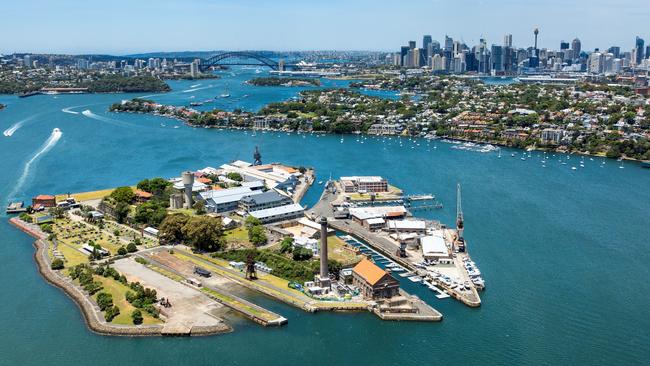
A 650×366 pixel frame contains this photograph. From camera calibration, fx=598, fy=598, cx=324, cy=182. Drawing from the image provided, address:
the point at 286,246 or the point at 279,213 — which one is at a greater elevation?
the point at 279,213

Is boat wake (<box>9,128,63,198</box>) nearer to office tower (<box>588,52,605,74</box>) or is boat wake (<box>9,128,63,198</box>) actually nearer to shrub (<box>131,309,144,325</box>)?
shrub (<box>131,309,144,325</box>)

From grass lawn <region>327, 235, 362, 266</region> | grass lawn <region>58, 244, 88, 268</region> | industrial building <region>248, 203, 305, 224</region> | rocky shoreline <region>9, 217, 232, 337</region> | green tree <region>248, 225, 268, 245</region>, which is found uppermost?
industrial building <region>248, 203, 305, 224</region>

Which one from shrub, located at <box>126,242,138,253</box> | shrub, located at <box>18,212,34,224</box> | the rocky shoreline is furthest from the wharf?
shrub, located at <box>18,212,34,224</box>

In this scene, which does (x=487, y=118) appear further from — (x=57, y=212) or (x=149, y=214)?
(x=57, y=212)

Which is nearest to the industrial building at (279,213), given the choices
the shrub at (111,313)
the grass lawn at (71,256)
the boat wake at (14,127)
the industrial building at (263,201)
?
the industrial building at (263,201)

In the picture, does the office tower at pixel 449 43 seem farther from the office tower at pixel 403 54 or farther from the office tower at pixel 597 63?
the office tower at pixel 597 63

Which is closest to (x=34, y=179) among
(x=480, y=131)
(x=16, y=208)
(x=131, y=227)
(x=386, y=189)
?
(x=16, y=208)

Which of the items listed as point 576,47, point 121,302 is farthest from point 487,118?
point 576,47
